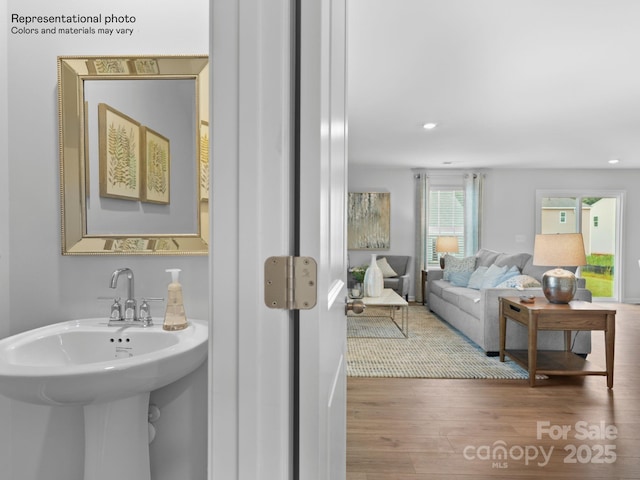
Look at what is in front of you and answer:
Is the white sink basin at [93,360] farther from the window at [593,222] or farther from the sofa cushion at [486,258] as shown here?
the window at [593,222]

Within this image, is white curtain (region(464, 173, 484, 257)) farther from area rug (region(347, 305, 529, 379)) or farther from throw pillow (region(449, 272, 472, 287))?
area rug (region(347, 305, 529, 379))

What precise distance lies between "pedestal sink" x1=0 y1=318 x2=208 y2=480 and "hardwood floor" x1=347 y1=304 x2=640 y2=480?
1.18 metres

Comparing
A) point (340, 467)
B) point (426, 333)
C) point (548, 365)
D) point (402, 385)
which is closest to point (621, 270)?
point (426, 333)

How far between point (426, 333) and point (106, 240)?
4293 millimetres

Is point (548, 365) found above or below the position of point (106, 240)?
below

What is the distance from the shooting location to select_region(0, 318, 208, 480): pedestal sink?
995 mm

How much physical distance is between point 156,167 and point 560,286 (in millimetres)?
3277

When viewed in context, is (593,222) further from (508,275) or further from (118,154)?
(118,154)

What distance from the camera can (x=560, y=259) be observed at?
11.4 ft

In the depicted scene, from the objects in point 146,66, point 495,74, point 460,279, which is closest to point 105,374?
point 146,66

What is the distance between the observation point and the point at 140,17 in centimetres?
145

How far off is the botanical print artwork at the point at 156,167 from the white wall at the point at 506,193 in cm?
651

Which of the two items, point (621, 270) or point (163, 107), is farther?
point (621, 270)

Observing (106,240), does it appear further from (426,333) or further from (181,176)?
(426,333)
